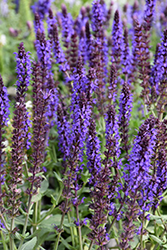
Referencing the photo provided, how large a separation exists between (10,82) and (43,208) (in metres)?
5.37

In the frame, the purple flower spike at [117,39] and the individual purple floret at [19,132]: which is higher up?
the purple flower spike at [117,39]

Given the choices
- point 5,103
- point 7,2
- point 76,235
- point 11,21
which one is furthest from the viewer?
point 7,2

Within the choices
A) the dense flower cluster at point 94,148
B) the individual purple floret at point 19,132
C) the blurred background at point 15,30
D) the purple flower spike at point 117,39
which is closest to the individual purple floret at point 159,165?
the dense flower cluster at point 94,148

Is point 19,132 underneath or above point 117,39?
underneath

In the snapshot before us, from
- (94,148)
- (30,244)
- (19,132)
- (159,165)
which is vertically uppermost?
(19,132)

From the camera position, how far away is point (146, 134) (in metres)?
1.98

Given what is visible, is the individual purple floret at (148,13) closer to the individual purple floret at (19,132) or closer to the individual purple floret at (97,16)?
the individual purple floret at (97,16)

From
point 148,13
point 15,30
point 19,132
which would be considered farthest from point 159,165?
point 15,30

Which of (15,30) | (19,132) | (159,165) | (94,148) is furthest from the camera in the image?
(15,30)

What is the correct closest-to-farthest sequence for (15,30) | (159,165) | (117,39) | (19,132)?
(19,132) → (159,165) → (117,39) → (15,30)

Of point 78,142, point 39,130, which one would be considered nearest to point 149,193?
point 78,142

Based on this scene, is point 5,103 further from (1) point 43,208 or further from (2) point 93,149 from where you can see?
(1) point 43,208

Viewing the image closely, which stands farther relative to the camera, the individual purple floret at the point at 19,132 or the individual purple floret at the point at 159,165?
the individual purple floret at the point at 159,165

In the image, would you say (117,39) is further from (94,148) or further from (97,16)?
(94,148)
